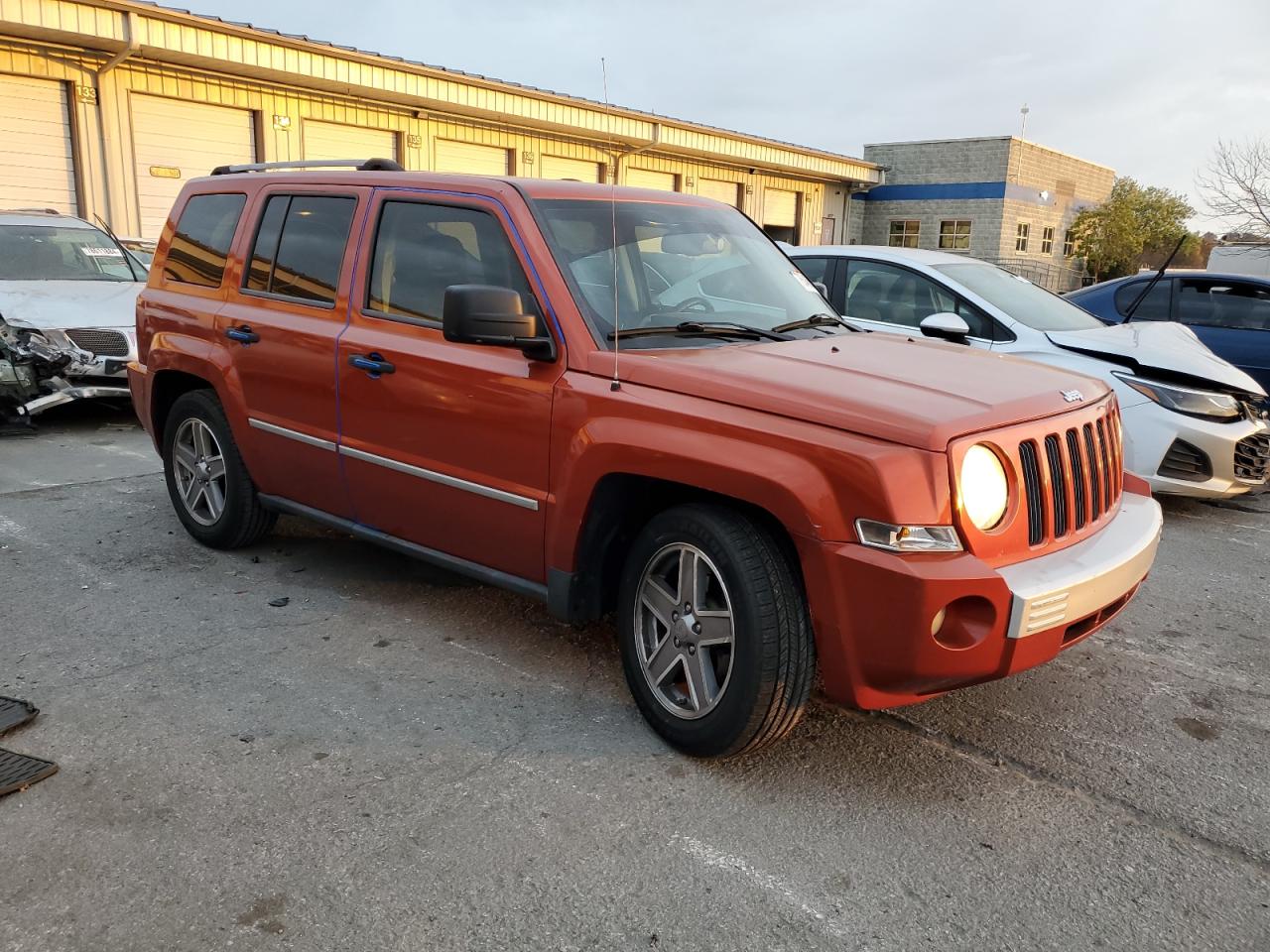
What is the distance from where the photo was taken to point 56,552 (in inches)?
202

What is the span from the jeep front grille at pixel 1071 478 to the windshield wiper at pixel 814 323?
44.7 inches

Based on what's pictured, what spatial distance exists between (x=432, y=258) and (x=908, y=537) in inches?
88.5

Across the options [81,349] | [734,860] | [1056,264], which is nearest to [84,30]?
[81,349]

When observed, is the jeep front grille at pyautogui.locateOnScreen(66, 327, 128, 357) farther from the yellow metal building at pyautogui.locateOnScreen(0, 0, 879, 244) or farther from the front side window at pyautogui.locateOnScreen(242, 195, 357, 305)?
the yellow metal building at pyautogui.locateOnScreen(0, 0, 879, 244)

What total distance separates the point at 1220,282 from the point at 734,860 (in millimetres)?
7998

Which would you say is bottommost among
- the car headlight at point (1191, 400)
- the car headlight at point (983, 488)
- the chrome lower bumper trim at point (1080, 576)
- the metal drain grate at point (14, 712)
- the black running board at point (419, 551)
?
the metal drain grate at point (14, 712)

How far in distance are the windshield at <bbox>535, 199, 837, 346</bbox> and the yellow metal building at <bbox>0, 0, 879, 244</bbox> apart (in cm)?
919

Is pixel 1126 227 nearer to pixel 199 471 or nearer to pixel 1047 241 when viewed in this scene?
pixel 1047 241

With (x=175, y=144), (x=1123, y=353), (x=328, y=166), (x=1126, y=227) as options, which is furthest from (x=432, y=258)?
(x=1126, y=227)

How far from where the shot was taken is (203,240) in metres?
5.04

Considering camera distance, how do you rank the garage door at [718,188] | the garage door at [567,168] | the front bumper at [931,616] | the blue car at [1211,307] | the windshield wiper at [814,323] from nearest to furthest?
the front bumper at [931,616] < the windshield wiper at [814,323] < the blue car at [1211,307] < the garage door at [567,168] < the garage door at [718,188]

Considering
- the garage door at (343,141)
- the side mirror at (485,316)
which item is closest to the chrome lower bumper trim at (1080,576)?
the side mirror at (485,316)

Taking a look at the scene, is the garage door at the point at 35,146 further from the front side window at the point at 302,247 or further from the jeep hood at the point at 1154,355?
the jeep hood at the point at 1154,355

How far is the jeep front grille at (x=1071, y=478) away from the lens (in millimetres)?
2969
